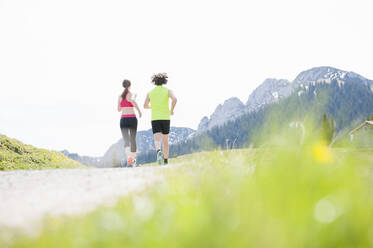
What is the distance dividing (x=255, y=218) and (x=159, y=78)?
30.5 feet

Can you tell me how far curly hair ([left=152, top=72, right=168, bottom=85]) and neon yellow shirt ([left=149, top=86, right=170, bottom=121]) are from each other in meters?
0.35

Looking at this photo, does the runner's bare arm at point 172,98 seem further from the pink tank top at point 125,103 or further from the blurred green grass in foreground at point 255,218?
the blurred green grass in foreground at point 255,218

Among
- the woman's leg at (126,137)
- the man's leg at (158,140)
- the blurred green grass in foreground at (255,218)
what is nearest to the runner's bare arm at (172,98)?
the man's leg at (158,140)

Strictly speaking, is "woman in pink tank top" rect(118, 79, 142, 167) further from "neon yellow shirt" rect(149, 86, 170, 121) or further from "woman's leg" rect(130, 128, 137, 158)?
"neon yellow shirt" rect(149, 86, 170, 121)

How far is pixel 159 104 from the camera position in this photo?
10.6 metres

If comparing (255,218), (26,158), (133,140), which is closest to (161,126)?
(133,140)

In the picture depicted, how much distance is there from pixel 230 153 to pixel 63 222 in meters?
4.27

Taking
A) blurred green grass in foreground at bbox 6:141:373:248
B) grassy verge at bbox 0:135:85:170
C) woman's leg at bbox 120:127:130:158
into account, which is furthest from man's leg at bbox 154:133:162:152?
blurred green grass in foreground at bbox 6:141:373:248

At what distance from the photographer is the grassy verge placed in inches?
511

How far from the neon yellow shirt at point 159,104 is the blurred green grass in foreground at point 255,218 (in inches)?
311

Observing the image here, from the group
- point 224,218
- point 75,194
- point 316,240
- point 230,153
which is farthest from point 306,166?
point 230,153

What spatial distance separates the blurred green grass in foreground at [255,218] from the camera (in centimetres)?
181

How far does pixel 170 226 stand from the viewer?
1.90 m

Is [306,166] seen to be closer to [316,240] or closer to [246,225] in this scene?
[316,240]
